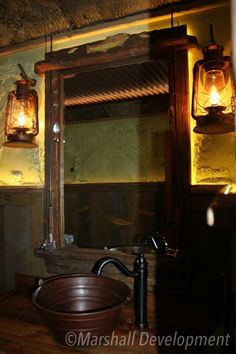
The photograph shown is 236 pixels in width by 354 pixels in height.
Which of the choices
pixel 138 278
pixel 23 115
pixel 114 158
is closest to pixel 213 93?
pixel 114 158

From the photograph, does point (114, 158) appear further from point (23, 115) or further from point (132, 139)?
point (23, 115)

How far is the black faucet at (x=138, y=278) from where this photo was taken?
132cm

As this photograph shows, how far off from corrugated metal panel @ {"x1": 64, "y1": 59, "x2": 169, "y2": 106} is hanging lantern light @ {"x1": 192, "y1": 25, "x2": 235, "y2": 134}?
207 millimetres

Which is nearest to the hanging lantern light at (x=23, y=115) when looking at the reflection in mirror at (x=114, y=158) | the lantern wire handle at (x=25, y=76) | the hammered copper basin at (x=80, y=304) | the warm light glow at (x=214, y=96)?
the lantern wire handle at (x=25, y=76)

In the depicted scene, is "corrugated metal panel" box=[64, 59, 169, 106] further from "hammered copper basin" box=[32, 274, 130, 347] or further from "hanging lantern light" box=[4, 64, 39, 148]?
"hammered copper basin" box=[32, 274, 130, 347]

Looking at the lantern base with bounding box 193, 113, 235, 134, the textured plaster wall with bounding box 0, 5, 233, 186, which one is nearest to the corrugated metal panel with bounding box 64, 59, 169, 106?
the textured plaster wall with bounding box 0, 5, 233, 186

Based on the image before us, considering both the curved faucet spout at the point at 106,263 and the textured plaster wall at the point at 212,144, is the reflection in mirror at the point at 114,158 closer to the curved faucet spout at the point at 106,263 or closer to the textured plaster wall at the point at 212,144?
the textured plaster wall at the point at 212,144

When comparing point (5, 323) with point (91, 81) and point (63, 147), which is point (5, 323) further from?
point (91, 81)

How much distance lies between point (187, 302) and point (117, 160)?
2.96 ft

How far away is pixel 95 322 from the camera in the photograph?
113 cm

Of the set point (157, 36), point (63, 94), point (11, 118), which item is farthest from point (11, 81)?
point (157, 36)

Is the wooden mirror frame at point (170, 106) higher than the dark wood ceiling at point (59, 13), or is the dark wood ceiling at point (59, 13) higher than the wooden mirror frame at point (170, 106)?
the dark wood ceiling at point (59, 13)

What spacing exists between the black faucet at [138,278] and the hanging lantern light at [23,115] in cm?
91

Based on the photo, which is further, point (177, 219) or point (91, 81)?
→ point (91, 81)
